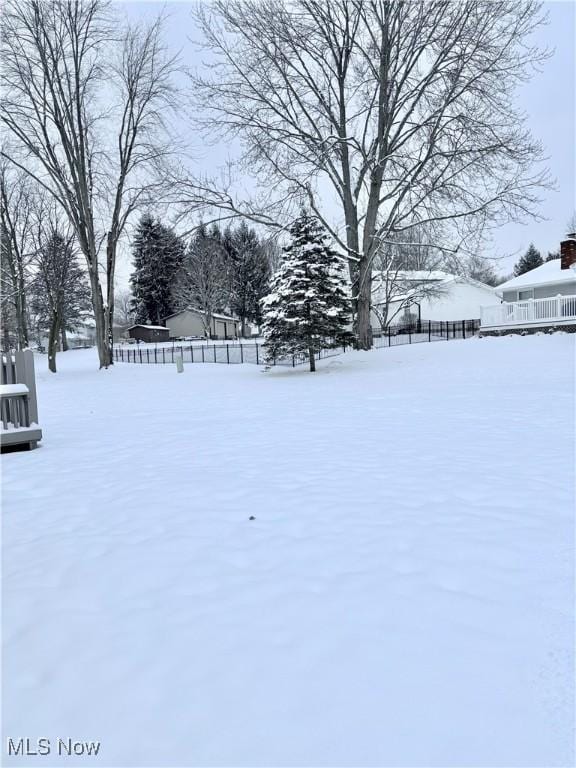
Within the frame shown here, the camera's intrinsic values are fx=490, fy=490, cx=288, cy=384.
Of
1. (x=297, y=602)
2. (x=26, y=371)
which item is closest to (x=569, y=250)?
(x=26, y=371)

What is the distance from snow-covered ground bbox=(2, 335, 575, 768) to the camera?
1.82m

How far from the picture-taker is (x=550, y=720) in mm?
1833

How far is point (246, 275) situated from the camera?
5197 centimetres

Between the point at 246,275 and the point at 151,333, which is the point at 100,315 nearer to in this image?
the point at 151,333

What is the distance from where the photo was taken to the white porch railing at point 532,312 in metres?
18.9

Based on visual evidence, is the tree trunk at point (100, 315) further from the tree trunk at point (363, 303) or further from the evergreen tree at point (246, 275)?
the evergreen tree at point (246, 275)

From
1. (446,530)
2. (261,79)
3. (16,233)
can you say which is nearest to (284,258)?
(261,79)

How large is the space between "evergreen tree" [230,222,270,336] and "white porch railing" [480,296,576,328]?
1266 inches

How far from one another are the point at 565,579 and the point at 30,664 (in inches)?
113

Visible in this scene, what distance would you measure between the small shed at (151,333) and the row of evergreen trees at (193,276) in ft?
8.71

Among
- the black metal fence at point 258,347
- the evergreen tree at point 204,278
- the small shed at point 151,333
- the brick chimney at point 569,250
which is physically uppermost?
the evergreen tree at point 204,278

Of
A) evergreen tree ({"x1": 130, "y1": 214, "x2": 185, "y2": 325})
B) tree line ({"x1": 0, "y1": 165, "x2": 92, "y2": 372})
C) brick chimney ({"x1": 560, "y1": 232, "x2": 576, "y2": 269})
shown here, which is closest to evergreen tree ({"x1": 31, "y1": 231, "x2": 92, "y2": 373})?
tree line ({"x1": 0, "y1": 165, "x2": 92, "y2": 372})

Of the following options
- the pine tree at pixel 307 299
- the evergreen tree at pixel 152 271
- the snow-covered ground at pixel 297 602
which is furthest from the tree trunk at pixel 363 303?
the evergreen tree at pixel 152 271

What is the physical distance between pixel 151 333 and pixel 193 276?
27.5 feet
